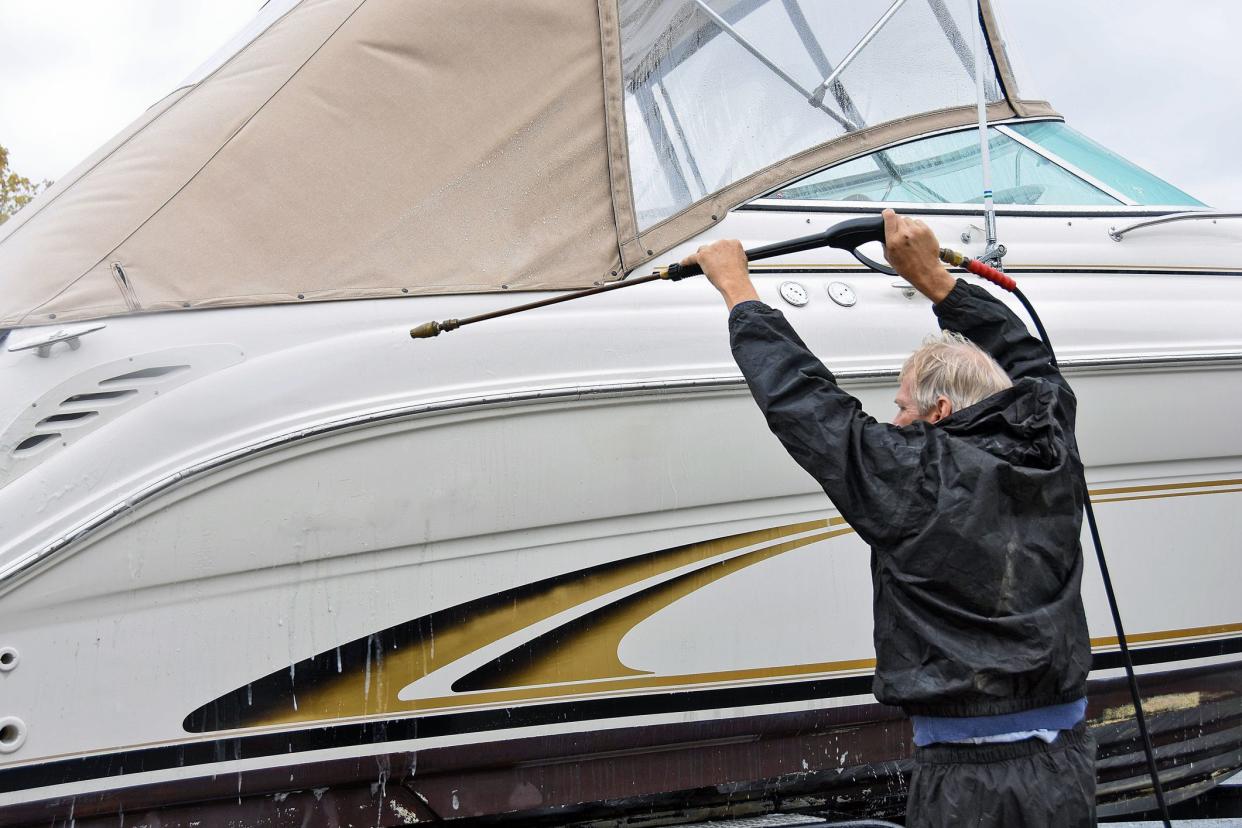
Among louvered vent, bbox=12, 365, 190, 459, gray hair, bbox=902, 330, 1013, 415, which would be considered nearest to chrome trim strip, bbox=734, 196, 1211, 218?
gray hair, bbox=902, 330, 1013, 415

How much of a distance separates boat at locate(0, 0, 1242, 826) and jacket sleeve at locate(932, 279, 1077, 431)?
0.47 metres

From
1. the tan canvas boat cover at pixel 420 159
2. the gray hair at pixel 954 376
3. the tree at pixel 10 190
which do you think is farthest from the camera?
the tree at pixel 10 190

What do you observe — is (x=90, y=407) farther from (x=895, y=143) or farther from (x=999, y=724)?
(x=895, y=143)

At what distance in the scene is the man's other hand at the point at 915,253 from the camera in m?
2.03

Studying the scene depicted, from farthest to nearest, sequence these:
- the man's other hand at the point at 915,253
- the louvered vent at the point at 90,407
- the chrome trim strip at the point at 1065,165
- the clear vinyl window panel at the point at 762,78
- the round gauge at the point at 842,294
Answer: the chrome trim strip at the point at 1065,165, the clear vinyl window panel at the point at 762,78, the round gauge at the point at 842,294, the louvered vent at the point at 90,407, the man's other hand at the point at 915,253

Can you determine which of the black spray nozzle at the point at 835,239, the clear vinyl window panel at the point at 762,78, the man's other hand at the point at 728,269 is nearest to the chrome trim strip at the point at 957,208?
the clear vinyl window panel at the point at 762,78

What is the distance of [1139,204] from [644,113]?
4.95ft

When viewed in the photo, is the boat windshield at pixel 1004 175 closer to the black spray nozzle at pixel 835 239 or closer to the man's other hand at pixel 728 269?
the black spray nozzle at pixel 835 239

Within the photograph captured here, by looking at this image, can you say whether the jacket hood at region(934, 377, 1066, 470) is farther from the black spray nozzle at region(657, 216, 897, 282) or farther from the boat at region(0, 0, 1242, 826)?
the boat at region(0, 0, 1242, 826)

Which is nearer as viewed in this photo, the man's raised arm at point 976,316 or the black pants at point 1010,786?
the black pants at point 1010,786

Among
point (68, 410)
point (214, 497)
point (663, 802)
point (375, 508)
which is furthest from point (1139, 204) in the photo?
point (68, 410)

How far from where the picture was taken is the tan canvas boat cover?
2381mm

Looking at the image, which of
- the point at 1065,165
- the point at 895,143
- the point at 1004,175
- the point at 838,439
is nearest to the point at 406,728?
the point at 838,439

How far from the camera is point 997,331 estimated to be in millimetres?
2141
